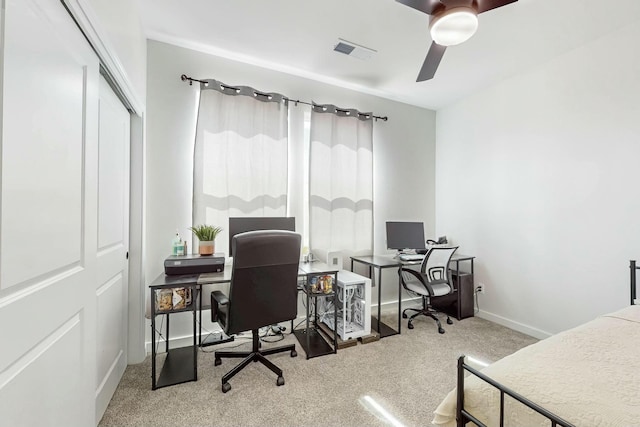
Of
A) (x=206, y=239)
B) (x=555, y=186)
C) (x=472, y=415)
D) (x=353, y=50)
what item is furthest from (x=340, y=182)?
(x=472, y=415)

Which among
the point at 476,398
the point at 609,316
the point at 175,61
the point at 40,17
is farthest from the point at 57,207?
the point at 609,316

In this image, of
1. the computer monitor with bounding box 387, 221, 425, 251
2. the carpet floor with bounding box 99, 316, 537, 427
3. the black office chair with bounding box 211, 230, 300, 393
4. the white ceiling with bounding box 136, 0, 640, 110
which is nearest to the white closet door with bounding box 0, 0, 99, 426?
the carpet floor with bounding box 99, 316, 537, 427

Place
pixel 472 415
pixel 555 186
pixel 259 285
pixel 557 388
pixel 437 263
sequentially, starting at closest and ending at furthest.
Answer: pixel 557 388 → pixel 472 415 → pixel 259 285 → pixel 555 186 → pixel 437 263

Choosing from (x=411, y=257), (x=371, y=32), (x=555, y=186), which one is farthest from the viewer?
(x=411, y=257)

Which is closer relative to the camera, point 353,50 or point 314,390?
point 314,390

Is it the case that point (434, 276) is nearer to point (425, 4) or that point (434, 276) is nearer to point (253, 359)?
point (253, 359)

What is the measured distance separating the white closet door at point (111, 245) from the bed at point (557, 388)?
6.04 feet

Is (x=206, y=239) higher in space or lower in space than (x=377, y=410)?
higher

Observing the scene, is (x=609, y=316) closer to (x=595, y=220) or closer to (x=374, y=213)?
(x=595, y=220)

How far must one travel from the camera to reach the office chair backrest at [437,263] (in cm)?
287


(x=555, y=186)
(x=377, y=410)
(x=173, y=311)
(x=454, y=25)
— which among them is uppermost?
(x=454, y=25)

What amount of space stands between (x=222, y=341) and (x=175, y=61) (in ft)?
8.95

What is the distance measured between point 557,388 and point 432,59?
222 cm

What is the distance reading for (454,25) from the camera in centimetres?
173
